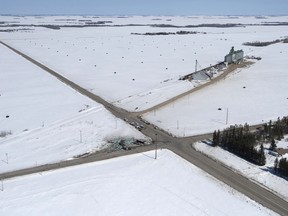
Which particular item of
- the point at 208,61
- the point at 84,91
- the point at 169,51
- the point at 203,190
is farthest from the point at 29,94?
the point at 169,51

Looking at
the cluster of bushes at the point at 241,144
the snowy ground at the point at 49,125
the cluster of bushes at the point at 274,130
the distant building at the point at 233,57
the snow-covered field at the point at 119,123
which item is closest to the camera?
the snow-covered field at the point at 119,123

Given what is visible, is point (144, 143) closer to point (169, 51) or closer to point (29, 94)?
point (29, 94)

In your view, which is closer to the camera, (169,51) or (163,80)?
(163,80)

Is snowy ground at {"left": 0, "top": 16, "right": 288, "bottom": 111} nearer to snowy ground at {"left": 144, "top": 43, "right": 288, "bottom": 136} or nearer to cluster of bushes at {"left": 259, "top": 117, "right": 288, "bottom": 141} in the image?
snowy ground at {"left": 144, "top": 43, "right": 288, "bottom": 136}

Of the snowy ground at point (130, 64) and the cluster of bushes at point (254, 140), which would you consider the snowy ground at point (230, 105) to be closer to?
the cluster of bushes at point (254, 140)

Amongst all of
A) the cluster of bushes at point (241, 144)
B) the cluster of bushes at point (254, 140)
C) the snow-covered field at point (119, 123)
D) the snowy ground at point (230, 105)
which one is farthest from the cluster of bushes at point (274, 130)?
the snow-covered field at point (119, 123)
